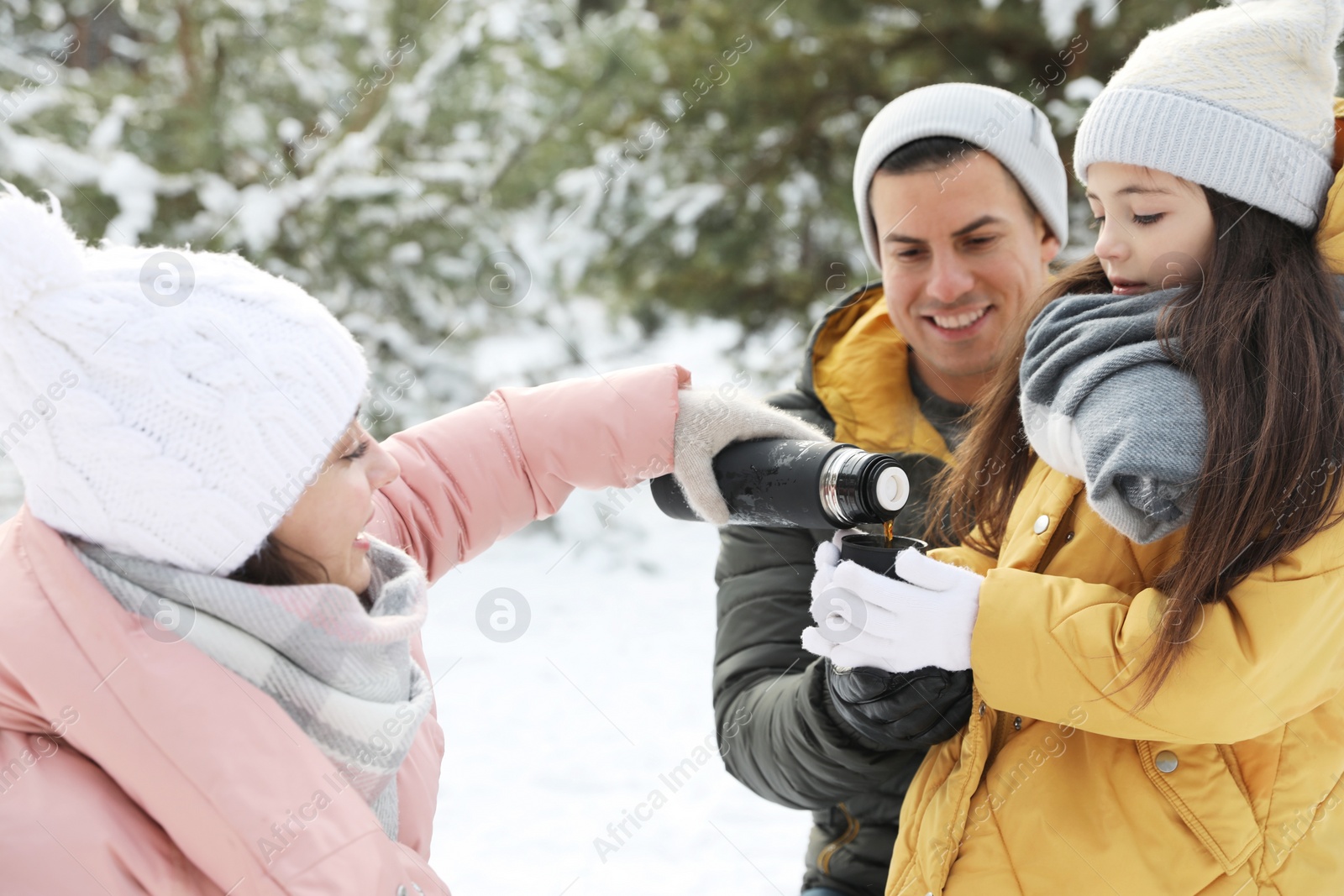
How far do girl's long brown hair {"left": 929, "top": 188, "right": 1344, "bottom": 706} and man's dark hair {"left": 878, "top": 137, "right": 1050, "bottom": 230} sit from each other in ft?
1.96

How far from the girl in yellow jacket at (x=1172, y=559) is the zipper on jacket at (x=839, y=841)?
37cm

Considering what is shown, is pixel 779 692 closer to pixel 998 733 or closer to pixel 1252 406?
pixel 998 733

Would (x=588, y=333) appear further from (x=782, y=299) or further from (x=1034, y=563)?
(x=1034, y=563)

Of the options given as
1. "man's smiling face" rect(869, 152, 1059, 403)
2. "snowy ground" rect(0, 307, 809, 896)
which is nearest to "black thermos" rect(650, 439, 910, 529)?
→ "man's smiling face" rect(869, 152, 1059, 403)

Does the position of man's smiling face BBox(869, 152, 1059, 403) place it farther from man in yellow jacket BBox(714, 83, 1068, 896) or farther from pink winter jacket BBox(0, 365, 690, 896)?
pink winter jacket BBox(0, 365, 690, 896)

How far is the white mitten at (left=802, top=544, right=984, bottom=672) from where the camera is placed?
4.04 ft

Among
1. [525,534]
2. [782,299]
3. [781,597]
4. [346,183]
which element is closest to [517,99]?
[346,183]

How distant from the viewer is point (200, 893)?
3.43 ft

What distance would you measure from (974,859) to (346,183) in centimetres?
359

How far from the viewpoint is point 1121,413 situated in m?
1.10

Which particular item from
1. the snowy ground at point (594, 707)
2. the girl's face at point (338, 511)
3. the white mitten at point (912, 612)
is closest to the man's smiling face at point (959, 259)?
the white mitten at point (912, 612)

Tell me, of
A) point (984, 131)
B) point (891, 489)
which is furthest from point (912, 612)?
point (984, 131)

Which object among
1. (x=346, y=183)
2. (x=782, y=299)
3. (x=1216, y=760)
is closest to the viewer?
(x=1216, y=760)

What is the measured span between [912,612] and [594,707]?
7.66ft
